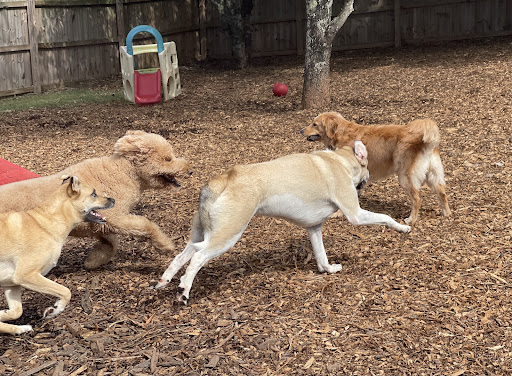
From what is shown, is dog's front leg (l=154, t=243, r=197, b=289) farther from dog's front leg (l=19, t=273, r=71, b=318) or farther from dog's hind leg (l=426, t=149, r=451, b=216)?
dog's hind leg (l=426, t=149, r=451, b=216)

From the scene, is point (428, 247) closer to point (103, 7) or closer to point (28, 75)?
point (28, 75)

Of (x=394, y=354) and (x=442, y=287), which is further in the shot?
(x=442, y=287)

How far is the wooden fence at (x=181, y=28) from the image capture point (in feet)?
55.2

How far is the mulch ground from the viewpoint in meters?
4.45

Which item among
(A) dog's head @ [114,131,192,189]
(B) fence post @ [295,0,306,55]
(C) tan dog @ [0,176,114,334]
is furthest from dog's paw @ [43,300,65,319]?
(B) fence post @ [295,0,306,55]

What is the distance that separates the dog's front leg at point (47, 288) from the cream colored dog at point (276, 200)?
29.0 inches

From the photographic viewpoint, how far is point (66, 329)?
16.3 ft

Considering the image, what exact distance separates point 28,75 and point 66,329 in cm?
1347

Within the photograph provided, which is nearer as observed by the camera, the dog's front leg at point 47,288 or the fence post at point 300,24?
the dog's front leg at point 47,288

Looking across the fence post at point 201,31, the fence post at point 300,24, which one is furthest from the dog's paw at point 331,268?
the fence post at point 201,31

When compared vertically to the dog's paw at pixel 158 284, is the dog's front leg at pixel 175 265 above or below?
above

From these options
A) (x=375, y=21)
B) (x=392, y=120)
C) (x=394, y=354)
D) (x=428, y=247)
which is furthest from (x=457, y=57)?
(x=394, y=354)

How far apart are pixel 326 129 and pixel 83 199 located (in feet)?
11.9

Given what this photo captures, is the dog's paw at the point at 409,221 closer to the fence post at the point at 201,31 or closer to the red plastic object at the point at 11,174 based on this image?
the red plastic object at the point at 11,174
